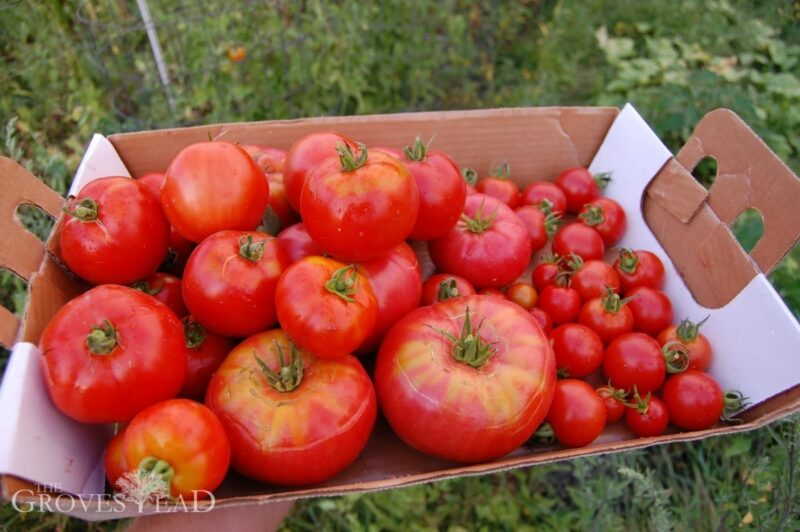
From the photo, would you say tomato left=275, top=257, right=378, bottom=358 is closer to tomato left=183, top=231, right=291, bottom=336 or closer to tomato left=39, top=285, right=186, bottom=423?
tomato left=183, top=231, right=291, bottom=336

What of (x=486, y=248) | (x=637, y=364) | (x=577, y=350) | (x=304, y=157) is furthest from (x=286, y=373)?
(x=637, y=364)

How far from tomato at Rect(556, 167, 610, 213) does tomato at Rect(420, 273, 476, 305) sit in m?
0.63

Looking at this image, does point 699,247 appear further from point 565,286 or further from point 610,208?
point 565,286

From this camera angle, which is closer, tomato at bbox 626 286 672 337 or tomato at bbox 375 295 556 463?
tomato at bbox 375 295 556 463

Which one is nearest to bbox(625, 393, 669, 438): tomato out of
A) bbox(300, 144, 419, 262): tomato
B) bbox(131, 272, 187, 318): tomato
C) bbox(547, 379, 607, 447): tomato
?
bbox(547, 379, 607, 447): tomato

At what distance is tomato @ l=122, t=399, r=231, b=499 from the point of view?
939 millimetres

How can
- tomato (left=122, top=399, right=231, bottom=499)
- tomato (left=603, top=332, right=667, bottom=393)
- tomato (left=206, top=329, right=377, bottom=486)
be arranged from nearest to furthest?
1. tomato (left=122, top=399, right=231, bottom=499)
2. tomato (left=206, top=329, right=377, bottom=486)
3. tomato (left=603, top=332, right=667, bottom=393)

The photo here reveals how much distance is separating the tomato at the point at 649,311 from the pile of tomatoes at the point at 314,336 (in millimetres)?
65

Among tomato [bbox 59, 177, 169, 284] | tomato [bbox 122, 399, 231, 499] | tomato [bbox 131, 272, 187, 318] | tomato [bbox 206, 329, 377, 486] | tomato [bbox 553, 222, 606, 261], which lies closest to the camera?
tomato [bbox 122, 399, 231, 499]

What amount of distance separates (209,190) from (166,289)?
27 centimetres

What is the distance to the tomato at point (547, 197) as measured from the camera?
184 centimetres

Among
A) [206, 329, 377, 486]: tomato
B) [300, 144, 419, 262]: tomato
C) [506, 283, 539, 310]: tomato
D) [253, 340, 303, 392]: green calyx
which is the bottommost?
[506, 283, 539, 310]: tomato

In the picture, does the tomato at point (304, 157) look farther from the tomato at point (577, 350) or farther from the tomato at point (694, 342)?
the tomato at point (694, 342)

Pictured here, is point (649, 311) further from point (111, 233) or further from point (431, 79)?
point (431, 79)
